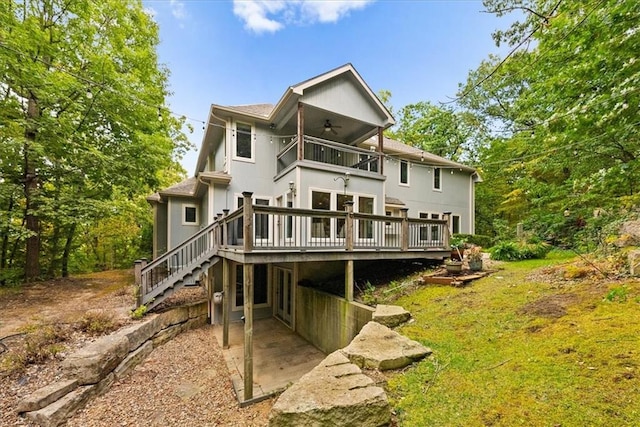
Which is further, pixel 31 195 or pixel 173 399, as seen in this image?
pixel 31 195

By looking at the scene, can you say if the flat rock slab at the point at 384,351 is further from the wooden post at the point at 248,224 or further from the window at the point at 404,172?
the window at the point at 404,172

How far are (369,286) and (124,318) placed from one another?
6138 mm

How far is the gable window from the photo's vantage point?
9776 millimetres

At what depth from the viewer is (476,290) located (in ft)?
19.8

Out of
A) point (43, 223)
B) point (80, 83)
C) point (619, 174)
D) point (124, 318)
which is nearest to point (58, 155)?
point (80, 83)

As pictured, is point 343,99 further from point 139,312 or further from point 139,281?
point 139,312

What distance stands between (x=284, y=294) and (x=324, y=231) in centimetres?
297

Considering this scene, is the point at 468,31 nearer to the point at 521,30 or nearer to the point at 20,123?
the point at 521,30

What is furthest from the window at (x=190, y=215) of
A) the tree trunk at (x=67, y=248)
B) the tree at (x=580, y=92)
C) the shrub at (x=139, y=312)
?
the tree at (x=580, y=92)

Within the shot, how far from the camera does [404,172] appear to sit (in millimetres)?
14164

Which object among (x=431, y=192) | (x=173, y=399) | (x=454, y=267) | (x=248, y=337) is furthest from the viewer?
(x=431, y=192)

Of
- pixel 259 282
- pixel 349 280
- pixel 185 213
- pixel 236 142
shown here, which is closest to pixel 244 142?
pixel 236 142

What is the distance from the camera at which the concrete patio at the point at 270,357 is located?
218 inches

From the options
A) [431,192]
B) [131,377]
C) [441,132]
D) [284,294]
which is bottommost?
[131,377]
